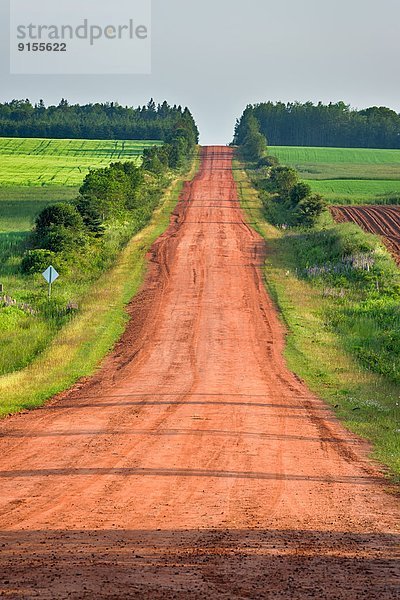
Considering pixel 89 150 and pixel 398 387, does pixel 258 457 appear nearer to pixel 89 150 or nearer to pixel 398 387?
Answer: pixel 398 387

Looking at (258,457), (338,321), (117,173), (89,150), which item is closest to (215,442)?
(258,457)

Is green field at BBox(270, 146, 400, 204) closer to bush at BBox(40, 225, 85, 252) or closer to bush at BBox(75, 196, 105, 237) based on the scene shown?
bush at BBox(75, 196, 105, 237)

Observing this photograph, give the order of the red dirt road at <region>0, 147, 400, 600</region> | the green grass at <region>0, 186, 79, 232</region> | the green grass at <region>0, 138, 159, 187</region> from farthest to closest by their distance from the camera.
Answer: the green grass at <region>0, 138, 159, 187</region>, the green grass at <region>0, 186, 79, 232</region>, the red dirt road at <region>0, 147, 400, 600</region>

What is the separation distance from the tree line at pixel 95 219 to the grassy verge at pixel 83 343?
1.81m

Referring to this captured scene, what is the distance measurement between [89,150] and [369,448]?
432 feet

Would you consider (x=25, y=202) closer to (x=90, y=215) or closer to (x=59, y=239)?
(x=90, y=215)

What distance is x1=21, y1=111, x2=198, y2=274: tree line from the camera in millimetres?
42594

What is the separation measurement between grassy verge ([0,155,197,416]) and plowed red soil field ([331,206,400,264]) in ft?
53.4

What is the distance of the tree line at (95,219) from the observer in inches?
1677

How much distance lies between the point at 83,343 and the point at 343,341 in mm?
7731

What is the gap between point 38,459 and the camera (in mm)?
14938

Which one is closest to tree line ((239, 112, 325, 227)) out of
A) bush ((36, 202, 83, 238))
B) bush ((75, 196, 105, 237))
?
bush ((75, 196, 105, 237))

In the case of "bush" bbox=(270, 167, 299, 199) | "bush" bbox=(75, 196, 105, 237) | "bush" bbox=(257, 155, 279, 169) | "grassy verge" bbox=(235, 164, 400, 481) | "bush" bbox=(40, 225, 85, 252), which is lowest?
"grassy verge" bbox=(235, 164, 400, 481)

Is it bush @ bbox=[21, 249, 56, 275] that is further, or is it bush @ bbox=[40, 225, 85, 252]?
bush @ bbox=[40, 225, 85, 252]
